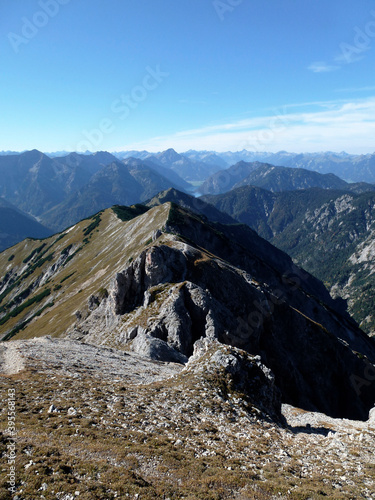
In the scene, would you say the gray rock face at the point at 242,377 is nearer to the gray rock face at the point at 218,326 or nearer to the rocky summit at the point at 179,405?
the rocky summit at the point at 179,405

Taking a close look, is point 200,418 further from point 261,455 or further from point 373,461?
point 373,461

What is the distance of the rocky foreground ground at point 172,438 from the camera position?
46.3ft

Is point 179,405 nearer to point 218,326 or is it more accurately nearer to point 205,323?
point 218,326

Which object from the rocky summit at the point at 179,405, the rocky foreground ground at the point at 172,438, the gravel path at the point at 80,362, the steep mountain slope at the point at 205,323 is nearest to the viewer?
the rocky foreground ground at the point at 172,438

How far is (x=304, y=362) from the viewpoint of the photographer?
2931 inches

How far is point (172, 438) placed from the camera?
18.9 m

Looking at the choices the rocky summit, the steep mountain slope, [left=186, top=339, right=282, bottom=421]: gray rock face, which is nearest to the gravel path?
the rocky summit

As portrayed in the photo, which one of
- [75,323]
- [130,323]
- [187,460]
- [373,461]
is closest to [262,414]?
[373,461]

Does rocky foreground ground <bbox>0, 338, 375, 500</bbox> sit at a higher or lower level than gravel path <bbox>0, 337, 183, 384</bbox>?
higher

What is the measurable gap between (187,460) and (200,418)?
19.3 ft

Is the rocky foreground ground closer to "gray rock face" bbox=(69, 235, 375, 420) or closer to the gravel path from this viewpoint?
the gravel path

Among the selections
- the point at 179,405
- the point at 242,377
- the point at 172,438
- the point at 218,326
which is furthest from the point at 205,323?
the point at 172,438

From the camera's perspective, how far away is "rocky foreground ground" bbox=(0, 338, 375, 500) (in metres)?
14.1

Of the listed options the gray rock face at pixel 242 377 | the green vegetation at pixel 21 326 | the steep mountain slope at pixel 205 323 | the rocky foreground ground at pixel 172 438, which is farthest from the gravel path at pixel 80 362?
the green vegetation at pixel 21 326
